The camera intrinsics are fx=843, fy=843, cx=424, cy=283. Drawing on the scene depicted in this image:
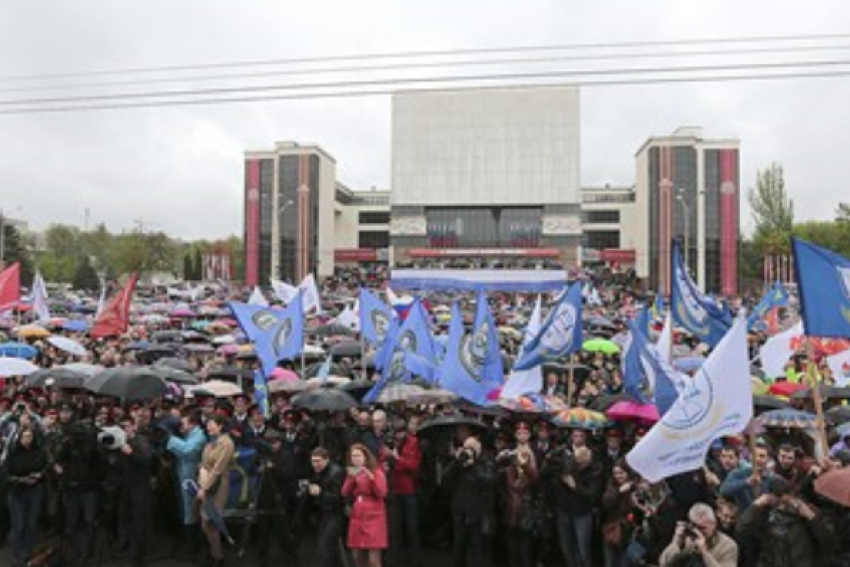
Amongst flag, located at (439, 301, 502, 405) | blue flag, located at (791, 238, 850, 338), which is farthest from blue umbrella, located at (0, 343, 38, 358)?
blue flag, located at (791, 238, 850, 338)

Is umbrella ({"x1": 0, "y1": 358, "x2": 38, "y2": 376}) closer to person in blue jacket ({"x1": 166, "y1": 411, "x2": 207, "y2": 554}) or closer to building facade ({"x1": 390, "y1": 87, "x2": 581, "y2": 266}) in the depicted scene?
person in blue jacket ({"x1": 166, "y1": 411, "x2": 207, "y2": 554})

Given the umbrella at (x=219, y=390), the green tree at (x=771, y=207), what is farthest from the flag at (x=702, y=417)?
the green tree at (x=771, y=207)

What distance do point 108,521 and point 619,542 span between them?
4789 millimetres

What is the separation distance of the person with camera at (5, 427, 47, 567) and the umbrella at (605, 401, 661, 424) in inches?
206

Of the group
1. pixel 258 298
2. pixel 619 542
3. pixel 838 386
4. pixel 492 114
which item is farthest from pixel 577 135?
pixel 619 542

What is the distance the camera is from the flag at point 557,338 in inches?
378

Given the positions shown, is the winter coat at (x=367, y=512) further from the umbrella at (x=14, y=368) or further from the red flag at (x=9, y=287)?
the red flag at (x=9, y=287)

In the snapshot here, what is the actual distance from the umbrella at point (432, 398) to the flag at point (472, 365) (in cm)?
8

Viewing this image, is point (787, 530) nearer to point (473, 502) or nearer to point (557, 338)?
point (473, 502)

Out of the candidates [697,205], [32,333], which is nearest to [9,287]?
[32,333]

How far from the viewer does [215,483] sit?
7250 millimetres

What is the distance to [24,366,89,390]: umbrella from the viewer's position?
9766 mm

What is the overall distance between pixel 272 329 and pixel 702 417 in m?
6.26

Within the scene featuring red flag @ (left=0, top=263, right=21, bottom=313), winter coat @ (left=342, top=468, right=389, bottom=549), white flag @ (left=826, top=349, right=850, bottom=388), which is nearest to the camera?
winter coat @ (left=342, top=468, right=389, bottom=549)
